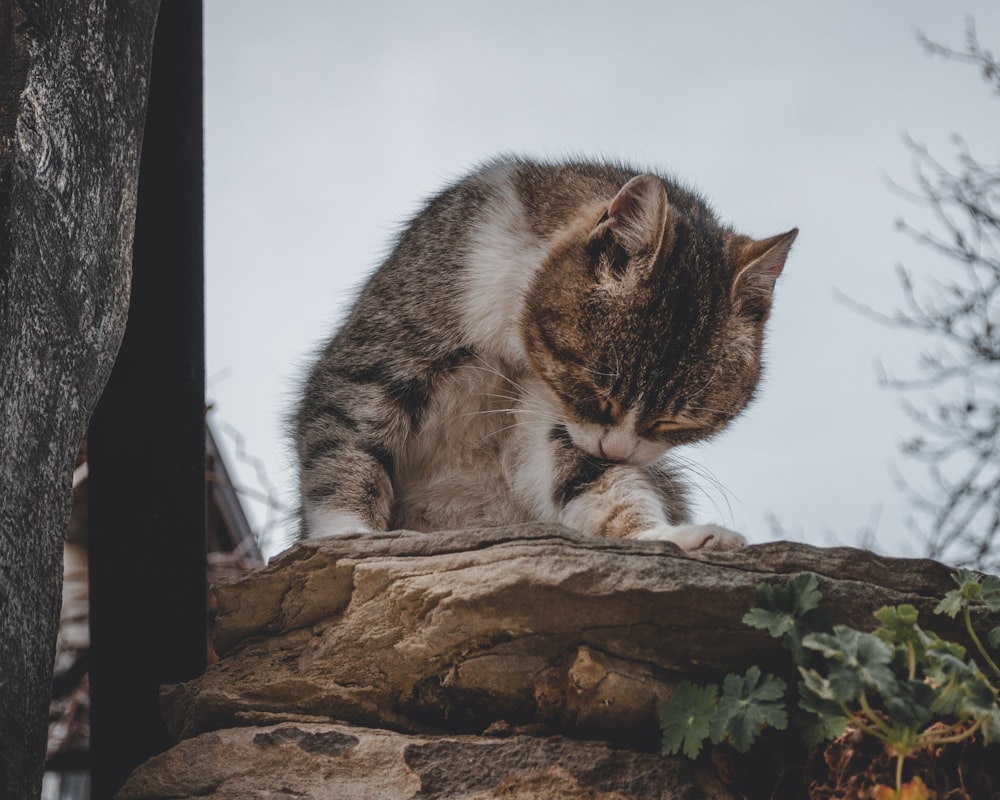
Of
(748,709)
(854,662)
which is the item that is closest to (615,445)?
(748,709)

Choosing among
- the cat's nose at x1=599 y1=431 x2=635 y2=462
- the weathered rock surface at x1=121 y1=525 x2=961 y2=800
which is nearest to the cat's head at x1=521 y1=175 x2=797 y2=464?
the cat's nose at x1=599 y1=431 x2=635 y2=462

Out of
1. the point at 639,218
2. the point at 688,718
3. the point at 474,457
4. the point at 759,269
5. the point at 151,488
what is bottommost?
the point at 688,718

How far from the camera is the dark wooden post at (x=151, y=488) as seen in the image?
10.5ft

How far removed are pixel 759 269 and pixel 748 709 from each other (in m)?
1.75

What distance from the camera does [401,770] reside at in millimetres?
2324

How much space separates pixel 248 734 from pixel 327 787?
0.85 ft

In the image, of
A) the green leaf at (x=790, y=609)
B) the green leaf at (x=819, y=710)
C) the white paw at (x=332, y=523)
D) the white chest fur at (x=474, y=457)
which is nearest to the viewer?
the green leaf at (x=819, y=710)

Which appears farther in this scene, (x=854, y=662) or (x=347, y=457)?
(x=347, y=457)

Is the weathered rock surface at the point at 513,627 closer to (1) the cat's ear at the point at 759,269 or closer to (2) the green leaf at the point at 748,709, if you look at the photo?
(2) the green leaf at the point at 748,709

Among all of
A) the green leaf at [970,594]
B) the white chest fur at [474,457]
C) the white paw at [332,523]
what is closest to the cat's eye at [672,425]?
the white chest fur at [474,457]

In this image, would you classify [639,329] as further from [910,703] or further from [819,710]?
[910,703]

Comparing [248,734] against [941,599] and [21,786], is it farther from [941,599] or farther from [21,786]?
[941,599]

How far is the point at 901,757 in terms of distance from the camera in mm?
2033

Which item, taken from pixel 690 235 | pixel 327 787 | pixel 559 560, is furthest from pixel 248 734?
pixel 690 235
